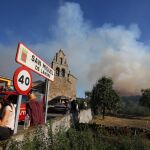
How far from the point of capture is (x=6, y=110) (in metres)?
7.07

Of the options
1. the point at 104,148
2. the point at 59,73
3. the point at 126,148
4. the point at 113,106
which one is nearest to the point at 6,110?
the point at 104,148

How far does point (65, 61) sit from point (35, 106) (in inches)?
1984

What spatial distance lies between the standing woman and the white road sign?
4.05 feet

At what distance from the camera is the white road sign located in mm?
6542

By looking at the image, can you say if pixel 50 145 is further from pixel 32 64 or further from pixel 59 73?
pixel 59 73

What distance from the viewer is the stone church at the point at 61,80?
5894cm

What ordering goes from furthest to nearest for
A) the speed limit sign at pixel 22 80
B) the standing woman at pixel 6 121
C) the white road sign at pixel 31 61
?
A: 1. the standing woman at pixel 6 121
2. the white road sign at pixel 31 61
3. the speed limit sign at pixel 22 80

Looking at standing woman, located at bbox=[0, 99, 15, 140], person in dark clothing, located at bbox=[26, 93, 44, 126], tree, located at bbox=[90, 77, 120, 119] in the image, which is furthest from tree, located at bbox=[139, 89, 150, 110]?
standing woman, located at bbox=[0, 99, 15, 140]

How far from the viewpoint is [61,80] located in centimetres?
5944

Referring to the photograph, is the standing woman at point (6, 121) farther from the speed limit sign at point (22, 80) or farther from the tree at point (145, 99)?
the tree at point (145, 99)

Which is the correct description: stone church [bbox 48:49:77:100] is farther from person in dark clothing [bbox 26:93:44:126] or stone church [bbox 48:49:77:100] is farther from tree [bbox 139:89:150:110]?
person in dark clothing [bbox 26:93:44:126]

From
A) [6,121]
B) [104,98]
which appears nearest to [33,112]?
[6,121]

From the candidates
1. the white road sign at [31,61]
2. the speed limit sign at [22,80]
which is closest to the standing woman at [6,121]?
the speed limit sign at [22,80]

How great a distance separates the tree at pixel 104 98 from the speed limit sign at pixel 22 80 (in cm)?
3325
